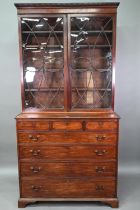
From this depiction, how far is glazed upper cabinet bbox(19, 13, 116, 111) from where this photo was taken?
7.97ft

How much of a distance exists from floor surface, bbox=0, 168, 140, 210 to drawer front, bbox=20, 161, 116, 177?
1.17ft

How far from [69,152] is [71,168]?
0.18m

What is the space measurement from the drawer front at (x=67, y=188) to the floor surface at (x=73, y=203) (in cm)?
12

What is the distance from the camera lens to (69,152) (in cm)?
241

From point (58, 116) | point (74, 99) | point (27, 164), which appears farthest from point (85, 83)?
point (27, 164)

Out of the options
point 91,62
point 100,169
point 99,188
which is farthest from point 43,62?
point 99,188

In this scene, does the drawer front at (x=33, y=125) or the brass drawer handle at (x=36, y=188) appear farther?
the brass drawer handle at (x=36, y=188)

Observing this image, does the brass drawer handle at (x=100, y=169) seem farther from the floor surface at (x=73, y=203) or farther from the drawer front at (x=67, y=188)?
the floor surface at (x=73, y=203)

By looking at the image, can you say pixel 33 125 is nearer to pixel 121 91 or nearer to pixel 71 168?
pixel 71 168

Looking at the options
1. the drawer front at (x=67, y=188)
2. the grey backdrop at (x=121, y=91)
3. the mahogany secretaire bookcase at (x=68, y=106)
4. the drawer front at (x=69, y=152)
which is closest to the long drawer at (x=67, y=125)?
the mahogany secretaire bookcase at (x=68, y=106)

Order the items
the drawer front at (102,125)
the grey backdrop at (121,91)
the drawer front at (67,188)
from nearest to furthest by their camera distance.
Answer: the drawer front at (102,125), the drawer front at (67,188), the grey backdrop at (121,91)

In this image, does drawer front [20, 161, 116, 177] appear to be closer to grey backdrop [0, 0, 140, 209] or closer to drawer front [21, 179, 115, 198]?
drawer front [21, 179, 115, 198]

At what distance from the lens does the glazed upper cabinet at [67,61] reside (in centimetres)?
243

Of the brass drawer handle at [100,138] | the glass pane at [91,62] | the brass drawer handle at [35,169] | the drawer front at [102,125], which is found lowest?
the brass drawer handle at [35,169]
